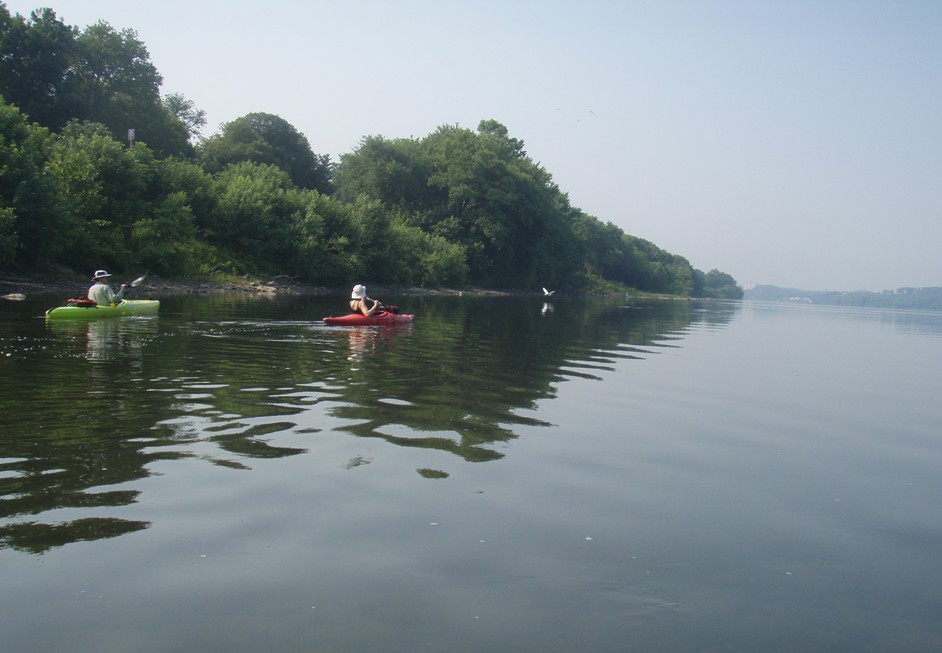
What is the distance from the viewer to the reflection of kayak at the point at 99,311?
1970cm

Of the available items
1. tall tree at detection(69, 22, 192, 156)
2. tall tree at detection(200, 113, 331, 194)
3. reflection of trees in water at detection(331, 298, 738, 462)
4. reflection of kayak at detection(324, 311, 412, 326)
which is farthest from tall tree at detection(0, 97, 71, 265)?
tall tree at detection(200, 113, 331, 194)

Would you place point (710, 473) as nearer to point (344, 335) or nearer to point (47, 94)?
point (344, 335)

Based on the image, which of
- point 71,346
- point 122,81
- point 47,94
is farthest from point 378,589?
point 122,81

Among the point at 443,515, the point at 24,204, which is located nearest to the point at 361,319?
the point at 443,515

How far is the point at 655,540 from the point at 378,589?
2.39 meters

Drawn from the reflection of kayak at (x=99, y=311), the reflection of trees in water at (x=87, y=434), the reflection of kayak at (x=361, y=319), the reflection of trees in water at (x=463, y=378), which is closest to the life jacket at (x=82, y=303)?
the reflection of kayak at (x=99, y=311)

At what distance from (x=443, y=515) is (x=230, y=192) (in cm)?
4695

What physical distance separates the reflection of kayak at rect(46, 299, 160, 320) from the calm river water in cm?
729

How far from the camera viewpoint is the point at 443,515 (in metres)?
6.17

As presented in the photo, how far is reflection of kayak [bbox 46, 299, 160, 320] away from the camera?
19.7 m

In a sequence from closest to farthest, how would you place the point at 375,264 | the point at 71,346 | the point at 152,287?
the point at 71,346 < the point at 152,287 < the point at 375,264

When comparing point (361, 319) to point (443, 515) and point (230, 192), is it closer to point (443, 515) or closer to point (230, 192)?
point (443, 515)

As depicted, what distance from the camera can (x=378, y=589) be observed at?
15.5 feet

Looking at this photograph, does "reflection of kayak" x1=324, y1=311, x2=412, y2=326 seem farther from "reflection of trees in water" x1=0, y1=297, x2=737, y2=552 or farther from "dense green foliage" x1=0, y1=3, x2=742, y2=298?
"dense green foliage" x1=0, y1=3, x2=742, y2=298
